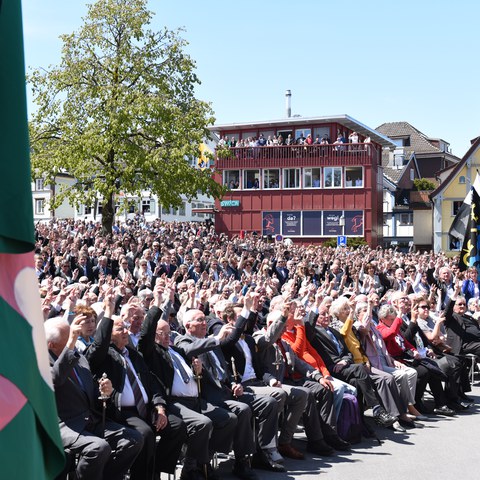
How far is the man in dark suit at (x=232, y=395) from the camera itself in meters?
7.79

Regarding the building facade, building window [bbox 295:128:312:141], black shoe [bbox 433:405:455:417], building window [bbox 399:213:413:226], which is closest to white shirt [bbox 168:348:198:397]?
black shoe [bbox 433:405:455:417]

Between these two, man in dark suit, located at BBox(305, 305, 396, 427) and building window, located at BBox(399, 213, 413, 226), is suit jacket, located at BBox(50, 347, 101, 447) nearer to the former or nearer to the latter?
man in dark suit, located at BBox(305, 305, 396, 427)

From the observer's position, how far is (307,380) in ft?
30.9

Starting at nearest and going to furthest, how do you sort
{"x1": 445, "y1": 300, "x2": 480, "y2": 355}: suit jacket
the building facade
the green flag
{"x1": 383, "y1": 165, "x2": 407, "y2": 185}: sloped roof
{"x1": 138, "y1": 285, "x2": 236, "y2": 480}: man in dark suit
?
the green flag, {"x1": 138, "y1": 285, "x2": 236, "y2": 480}: man in dark suit, {"x1": 445, "y1": 300, "x2": 480, "y2": 355}: suit jacket, the building facade, {"x1": 383, "y1": 165, "x2": 407, "y2": 185}: sloped roof

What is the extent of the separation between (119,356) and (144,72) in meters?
25.6

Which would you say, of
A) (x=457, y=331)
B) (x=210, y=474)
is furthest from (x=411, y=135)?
(x=210, y=474)

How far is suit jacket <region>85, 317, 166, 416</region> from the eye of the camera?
261 inches

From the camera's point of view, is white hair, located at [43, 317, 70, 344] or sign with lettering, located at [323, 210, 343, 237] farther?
sign with lettering, located at [323, 210, 343, 237]

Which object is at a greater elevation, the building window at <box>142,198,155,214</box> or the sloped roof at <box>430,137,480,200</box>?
the sloped roof at <box>430,137,480,200</box>

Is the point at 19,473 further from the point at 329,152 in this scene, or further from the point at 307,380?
the point at 329,152

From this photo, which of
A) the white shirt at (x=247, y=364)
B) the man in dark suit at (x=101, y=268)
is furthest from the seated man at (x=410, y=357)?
the man in dark suit at (x=101, y=268)

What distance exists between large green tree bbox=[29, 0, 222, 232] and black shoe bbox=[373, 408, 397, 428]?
69.9ft

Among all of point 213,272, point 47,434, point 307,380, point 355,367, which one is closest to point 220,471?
point 307,380

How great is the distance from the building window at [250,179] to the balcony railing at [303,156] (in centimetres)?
59
